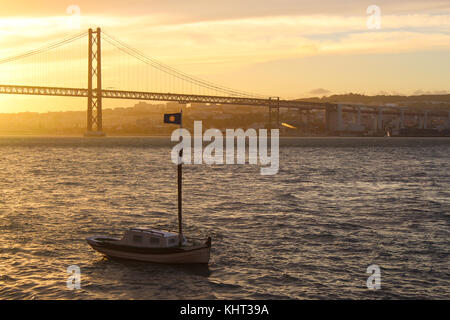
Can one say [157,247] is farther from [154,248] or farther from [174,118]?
[174,118]

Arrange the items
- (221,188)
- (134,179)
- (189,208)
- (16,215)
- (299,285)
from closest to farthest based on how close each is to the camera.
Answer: (299,285) → (16,215) → (189,208) → (221,188) → (134,179)

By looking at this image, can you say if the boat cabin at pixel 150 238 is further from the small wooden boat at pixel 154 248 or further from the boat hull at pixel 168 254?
the boat hull at pixel 168 254

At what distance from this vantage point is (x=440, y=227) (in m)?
33.5

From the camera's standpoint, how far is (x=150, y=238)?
24547mm

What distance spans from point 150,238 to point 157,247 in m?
0.69

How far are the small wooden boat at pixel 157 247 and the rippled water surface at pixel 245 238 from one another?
428 millimetres

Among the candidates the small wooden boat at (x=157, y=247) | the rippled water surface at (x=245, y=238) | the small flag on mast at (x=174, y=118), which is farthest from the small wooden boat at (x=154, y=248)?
the small flag on mast at (x=174, y=118)

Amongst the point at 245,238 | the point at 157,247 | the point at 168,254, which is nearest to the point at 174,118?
the point at 157,247

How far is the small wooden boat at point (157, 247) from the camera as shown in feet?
78.0

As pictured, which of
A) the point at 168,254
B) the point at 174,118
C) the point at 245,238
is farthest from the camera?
the point at 245,238
